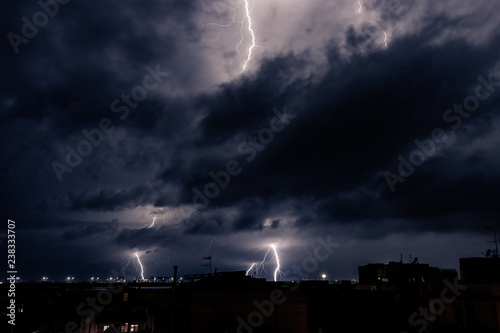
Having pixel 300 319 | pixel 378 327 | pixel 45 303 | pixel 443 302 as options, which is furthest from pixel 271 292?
pixel 45 303

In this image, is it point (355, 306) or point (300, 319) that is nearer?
point (300, 319)

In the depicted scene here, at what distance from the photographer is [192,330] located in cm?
2214

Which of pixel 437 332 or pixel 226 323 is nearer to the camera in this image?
pixel 437 332

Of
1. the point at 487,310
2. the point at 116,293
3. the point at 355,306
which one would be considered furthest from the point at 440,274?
the point at 116,293

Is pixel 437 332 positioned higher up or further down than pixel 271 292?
further down

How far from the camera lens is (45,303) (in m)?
27.3

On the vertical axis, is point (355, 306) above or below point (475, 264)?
below

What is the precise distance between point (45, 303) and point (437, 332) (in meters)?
29.0

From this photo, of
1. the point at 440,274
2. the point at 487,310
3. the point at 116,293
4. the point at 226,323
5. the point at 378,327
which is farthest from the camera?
the point at 440,274

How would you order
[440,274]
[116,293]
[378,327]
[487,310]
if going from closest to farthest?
[487,310] < [378,327] < [116,293] < [440,274]

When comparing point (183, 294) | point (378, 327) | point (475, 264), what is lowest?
point (378, 327)

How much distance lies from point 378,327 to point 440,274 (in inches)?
1364

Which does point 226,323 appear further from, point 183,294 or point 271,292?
point 183,294

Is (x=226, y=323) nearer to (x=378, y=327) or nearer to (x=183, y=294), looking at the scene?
(x=183, y=294)
